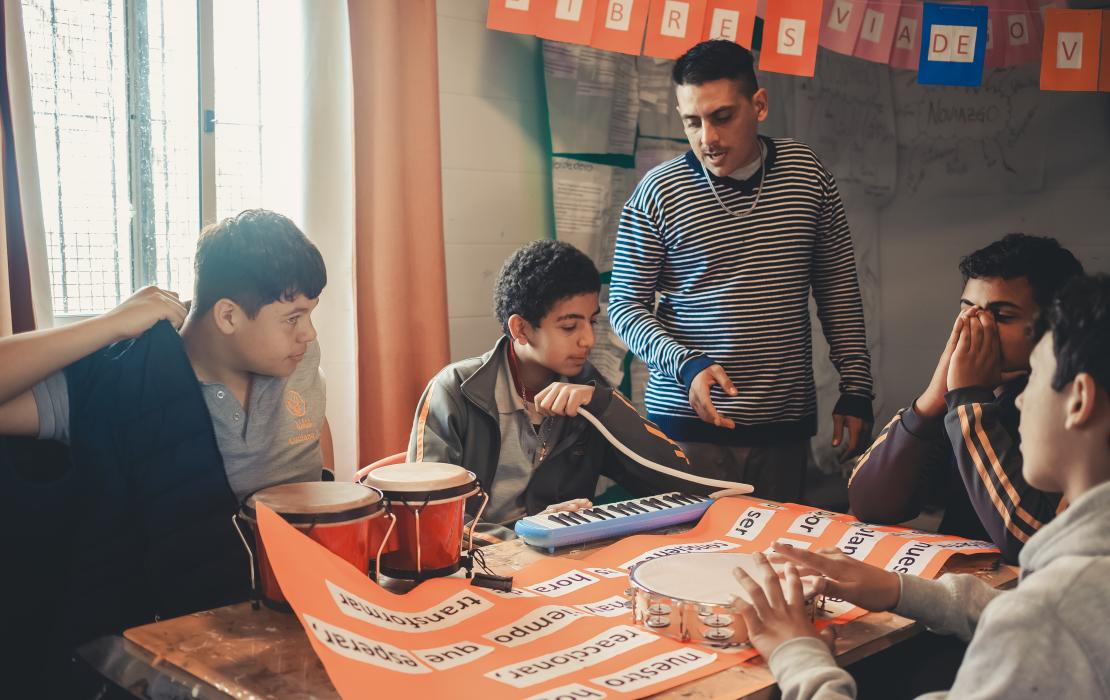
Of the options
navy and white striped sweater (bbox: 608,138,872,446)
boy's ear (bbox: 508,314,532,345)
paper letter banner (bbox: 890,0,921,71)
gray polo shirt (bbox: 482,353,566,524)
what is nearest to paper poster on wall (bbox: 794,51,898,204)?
paper letter banner (bbox: 890,0,921,71)

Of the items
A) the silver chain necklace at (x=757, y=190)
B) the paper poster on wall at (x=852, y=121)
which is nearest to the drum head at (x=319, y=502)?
the silver chain necklace at (x=757, y=190)

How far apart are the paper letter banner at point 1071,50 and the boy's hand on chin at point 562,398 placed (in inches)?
75.3

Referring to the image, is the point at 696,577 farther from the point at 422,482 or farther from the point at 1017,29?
the point at 1017,29

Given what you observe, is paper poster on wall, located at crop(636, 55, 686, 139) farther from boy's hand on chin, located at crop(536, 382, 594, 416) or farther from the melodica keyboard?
the melodica keyboard

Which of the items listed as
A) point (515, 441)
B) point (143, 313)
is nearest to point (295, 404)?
point (143, 313)

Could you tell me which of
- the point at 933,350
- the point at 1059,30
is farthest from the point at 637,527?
the point at 933,350

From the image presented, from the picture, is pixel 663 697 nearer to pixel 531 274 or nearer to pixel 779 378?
pixel 531 274

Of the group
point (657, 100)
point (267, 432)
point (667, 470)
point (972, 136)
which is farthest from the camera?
point (972, 136)

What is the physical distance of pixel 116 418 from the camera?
148cm

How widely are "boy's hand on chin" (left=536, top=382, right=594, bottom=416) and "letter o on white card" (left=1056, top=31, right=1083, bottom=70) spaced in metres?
1.99

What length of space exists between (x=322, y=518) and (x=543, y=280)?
1.02 metres

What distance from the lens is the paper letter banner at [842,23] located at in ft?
10.2

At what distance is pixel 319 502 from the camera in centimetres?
129

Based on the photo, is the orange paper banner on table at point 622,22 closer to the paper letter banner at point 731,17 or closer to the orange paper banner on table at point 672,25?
the orange paper banner on table at point 672,25
